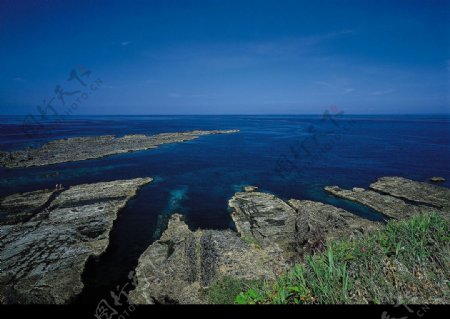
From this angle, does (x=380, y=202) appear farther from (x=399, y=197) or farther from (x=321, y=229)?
(x=321, y=229)

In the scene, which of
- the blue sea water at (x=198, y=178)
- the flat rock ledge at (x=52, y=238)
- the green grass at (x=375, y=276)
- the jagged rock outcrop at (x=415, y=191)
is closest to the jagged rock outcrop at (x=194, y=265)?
the blue sea water at (x=198, y=178)

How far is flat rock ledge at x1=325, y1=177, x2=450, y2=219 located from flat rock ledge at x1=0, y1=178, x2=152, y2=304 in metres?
26.7

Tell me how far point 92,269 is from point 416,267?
17.7m

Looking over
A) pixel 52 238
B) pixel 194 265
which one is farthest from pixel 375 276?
pixel 52 238

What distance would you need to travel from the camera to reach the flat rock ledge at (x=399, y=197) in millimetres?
25625

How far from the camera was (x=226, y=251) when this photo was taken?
15961 mm

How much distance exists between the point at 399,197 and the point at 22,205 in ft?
139

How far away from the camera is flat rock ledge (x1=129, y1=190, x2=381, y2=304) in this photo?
13345mm

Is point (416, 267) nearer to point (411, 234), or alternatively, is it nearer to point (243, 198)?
point (411, 234)

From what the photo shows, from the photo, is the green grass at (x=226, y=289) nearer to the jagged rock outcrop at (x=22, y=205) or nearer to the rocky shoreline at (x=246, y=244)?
the rocky shoreline at (x=246, y=244)

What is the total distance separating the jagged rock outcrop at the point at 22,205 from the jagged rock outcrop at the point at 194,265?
14.7 m

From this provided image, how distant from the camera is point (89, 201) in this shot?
90.3 ft

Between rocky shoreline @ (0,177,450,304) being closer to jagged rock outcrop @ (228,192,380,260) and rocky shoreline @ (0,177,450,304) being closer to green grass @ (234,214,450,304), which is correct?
jagged rock outcrop @ (228,192,380,260)

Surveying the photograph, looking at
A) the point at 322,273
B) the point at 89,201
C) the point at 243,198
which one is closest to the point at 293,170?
the point at 243,198
